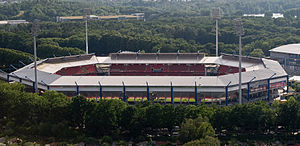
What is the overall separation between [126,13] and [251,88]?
9748cm

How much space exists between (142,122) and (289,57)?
3132 cm

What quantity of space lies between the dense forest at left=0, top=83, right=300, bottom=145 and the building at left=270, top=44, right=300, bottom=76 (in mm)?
23878

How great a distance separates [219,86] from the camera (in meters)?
39.3

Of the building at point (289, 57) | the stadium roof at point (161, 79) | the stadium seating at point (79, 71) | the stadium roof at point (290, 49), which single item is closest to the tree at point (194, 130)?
the stadium roof at point (161, 79)

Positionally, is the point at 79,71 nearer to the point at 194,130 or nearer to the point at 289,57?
the point at 289,57

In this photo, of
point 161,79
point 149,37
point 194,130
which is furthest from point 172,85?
point 149,37

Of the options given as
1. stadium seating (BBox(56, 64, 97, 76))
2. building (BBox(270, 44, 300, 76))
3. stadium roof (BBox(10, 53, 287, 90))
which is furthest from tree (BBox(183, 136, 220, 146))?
building (BBox(270, 44, 300, 76))

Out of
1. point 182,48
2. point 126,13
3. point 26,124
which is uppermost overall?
point 126,13

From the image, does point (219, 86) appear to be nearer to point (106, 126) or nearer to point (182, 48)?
point (106, 126)

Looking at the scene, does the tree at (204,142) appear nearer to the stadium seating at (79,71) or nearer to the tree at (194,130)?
the tree at (194,130)

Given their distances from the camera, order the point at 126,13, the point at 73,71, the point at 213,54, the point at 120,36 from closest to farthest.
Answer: the point at 73,71
the point at 213,54
the point at 120,36
the point at 126,13

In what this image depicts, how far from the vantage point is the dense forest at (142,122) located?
32.4 m

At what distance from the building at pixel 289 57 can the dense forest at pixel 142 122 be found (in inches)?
940

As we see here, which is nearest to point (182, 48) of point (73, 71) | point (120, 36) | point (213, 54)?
point (213, 54)
